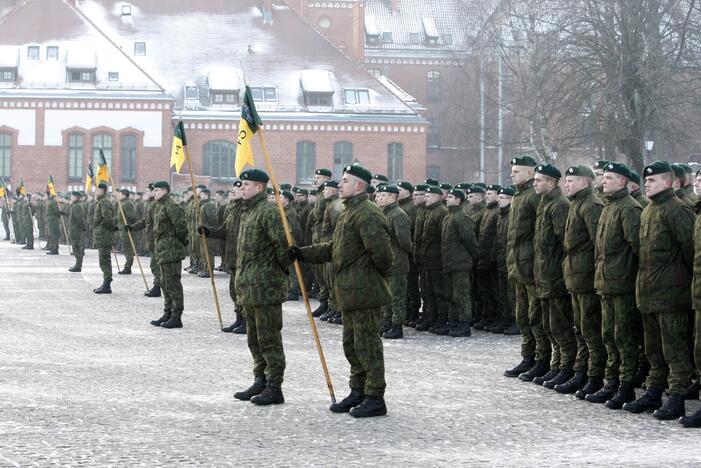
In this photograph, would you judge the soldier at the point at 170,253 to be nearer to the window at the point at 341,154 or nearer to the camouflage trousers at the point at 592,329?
the camouflage trousers at the point at 592,329

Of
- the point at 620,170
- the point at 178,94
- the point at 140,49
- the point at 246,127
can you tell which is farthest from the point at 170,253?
the point at 140,49

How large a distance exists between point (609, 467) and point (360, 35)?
65931mm

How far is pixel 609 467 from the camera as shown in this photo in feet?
26.3

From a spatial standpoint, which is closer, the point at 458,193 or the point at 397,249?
the point at 397,249

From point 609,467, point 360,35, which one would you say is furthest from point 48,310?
point 360,35

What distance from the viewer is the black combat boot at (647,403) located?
10.2 m

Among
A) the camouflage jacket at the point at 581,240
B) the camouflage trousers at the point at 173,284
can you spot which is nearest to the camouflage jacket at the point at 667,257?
the camouflage jacket at the point at 581,240

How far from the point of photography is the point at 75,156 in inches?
2303

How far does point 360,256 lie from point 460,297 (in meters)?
6.47

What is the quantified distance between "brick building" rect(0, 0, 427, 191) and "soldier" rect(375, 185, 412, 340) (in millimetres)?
41387

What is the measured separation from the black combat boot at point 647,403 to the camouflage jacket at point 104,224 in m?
14.5

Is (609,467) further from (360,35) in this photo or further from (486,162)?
(360,35)

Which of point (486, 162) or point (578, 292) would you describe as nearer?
point (578, 292)

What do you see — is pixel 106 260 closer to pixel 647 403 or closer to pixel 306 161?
pixel 647 403
